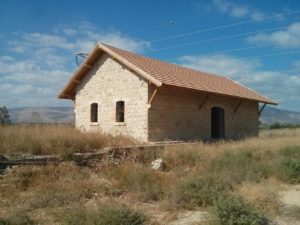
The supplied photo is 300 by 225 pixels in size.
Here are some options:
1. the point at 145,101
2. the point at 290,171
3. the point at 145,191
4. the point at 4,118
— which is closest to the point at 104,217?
the point at 145,191

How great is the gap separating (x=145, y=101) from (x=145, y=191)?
7.88m

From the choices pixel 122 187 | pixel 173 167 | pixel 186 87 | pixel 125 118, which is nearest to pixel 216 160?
pixel 173 167

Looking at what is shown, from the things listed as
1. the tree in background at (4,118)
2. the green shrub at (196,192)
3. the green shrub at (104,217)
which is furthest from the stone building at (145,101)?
the green shrub at (104,217)

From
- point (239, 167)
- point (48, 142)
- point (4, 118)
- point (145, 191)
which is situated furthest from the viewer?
point (4, 118)

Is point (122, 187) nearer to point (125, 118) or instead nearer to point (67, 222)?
point (67, 222)

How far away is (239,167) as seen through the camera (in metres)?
11.2

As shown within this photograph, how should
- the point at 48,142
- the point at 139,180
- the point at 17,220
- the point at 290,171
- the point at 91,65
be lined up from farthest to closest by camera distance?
the point at 91,65
the point at 48,142
the point at 290,171
the point at 139,180
the point at 17,220

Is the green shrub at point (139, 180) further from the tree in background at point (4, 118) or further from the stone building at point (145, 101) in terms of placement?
the tree in background at point (4, 118)

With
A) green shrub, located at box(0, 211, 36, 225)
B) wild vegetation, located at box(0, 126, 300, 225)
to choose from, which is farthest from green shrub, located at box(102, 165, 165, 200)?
green shrub, located at box(0, 211, 36, 225)

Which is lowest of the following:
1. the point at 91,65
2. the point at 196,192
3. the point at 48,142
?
the point at 196,192

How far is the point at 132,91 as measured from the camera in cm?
1700

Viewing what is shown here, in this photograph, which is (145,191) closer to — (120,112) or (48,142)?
(48,142)

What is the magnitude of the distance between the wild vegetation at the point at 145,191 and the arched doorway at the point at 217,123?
7947mm

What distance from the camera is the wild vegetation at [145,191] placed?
6559 millimetres
